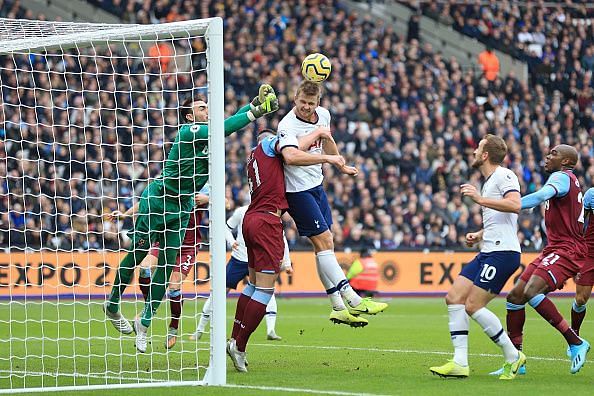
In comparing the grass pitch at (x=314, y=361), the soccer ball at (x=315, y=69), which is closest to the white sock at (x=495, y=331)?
the grass pitch at (x=314, y=361)

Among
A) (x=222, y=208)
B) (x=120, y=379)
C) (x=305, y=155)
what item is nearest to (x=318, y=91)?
(x=305, y=155)

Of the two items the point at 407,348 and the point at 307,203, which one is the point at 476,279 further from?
the point at 407,348

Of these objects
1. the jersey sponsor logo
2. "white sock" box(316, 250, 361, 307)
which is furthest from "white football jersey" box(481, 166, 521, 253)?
the jersey sponsor logo

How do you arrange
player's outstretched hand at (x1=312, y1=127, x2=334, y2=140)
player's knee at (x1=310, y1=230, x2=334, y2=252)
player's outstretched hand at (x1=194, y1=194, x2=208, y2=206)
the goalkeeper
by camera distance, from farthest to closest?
player's outstretched hand at (x1=194, y1=194, x2=208, y2=206) < the goalkeeper < player's knee at (x1=310, y1=230, x2=334, y2=252) < player's outstretched hand at (x1=312, y1=127, x2=334, y2=140)

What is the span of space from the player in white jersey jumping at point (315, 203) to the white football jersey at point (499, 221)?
1.30 meters

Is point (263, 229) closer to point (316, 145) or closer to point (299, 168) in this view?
point (299, 168)

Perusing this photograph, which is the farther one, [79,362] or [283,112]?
[283,112]

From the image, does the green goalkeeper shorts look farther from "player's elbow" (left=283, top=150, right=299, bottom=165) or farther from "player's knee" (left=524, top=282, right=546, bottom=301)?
"player's knee" (left=524, top=282, right=546, bottom=301)

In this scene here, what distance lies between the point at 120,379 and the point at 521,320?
4223 millimetres

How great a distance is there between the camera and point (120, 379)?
32.0 ft

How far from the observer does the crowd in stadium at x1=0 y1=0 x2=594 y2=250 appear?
24.9m

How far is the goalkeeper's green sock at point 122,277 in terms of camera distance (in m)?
11.7

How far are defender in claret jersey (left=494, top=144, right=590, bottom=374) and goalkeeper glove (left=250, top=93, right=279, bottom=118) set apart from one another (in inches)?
113

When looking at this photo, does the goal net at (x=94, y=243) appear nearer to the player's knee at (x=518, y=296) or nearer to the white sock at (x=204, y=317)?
the white sock at (x=204, y=317)
